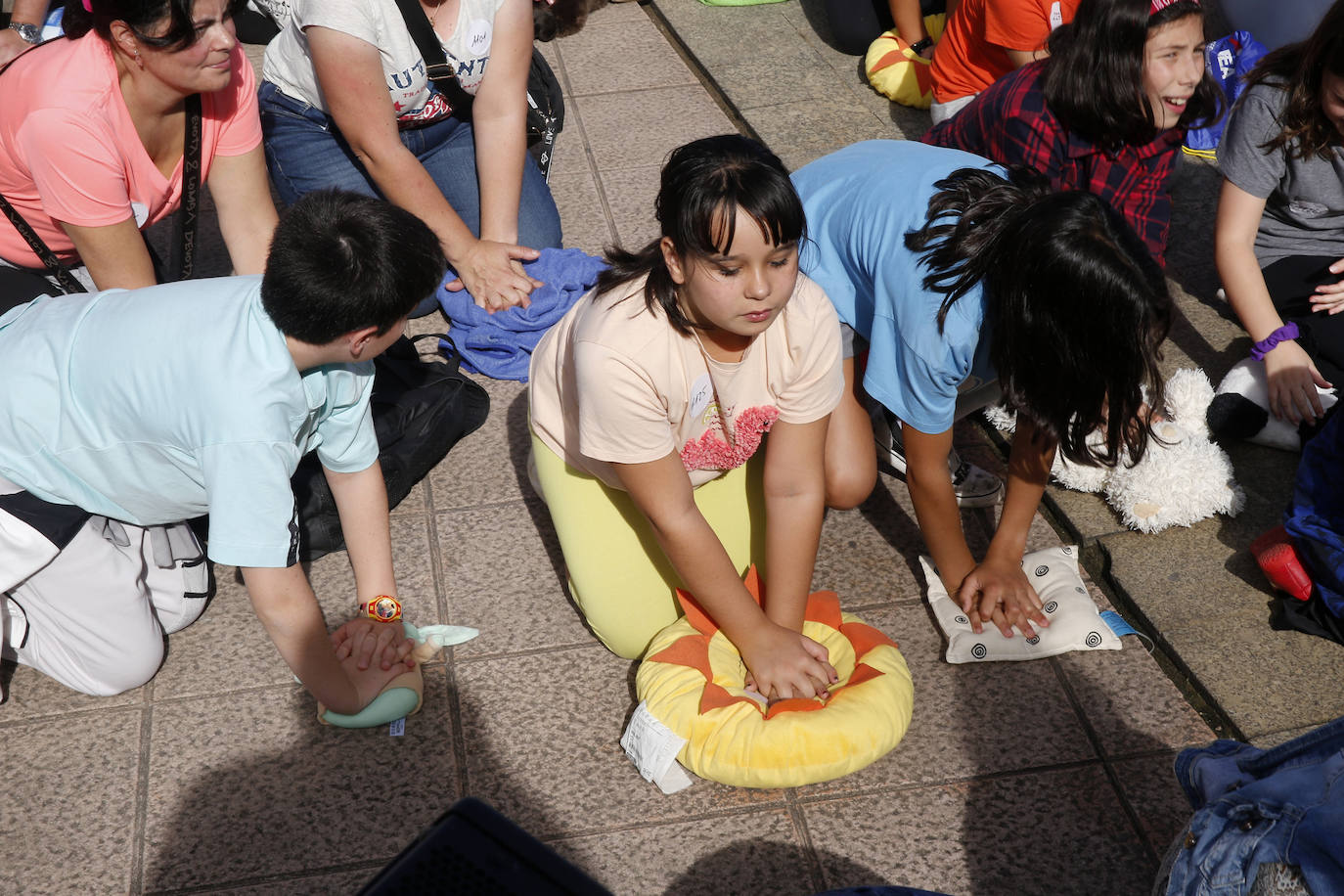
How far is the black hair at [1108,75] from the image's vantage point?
2799 mm

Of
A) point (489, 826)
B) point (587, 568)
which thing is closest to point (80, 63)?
point (587, 568)

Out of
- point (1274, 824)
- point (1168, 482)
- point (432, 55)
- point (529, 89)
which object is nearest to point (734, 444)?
point (1168, 482)

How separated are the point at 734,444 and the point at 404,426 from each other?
1.01 meters

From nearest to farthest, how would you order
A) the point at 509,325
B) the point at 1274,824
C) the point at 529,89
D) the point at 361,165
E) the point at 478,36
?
1. the point at 1274,824
2. the point at 509,325
3. the point at 478,36
4. the point at 361,165
5. the point at 529,89

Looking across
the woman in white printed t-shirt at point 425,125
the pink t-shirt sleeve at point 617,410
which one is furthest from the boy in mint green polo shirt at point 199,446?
the woman in white printed t-shirt at point 425,125

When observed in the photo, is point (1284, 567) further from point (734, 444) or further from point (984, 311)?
point (734, 444)

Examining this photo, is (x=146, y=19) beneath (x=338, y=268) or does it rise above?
above

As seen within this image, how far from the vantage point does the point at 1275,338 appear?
3021 mm

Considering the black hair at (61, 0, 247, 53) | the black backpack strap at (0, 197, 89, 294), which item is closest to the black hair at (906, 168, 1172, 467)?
the black hair at (61, 0, 247, 53)

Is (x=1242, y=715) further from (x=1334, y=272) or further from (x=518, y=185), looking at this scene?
(x=518, y=185)

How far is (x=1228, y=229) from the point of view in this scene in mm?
3160

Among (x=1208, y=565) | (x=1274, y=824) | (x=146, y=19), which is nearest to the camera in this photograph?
(x=1274, y=824)

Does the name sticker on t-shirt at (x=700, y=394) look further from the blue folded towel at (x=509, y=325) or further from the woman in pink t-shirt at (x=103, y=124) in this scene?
the woman in pink t-shirt at (x=103, y=124)

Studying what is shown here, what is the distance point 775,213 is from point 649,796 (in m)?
1.20
